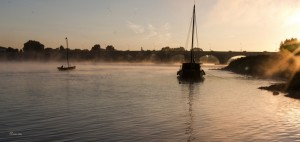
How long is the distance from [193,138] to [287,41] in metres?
124

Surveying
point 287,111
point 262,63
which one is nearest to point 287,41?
point 262,63

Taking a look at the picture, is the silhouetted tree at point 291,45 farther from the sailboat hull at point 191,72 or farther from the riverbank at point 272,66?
the sailboat hull at point 191,72

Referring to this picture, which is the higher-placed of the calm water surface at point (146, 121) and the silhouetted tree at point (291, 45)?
the silhouetted tree at point (291, 45)

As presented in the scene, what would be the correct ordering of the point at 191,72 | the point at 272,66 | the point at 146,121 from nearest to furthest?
the point at 146,121 < the point at 191,72 < the point at 272,66

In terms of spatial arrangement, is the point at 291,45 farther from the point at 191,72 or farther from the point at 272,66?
the point at 191,72

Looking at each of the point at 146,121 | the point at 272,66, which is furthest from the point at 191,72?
the point at 146,121

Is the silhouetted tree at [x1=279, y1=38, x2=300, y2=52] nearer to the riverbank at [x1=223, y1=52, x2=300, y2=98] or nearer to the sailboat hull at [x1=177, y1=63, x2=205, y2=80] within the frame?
the riverbank at [x1=223, y1=52, x2=300, y2=98]

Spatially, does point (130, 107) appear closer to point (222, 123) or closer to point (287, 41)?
point (222, 123)

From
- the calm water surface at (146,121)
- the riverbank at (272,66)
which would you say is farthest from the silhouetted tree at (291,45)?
the calm water surface at (146,121)

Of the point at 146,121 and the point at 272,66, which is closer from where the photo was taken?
the point at 146,121

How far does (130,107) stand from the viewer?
3944cm

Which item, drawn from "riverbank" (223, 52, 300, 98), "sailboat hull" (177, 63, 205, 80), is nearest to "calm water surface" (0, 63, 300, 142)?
"riverbank" (223, 52, 300, 98)

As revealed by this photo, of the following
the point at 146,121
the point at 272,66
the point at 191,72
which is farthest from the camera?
the point at 272,66

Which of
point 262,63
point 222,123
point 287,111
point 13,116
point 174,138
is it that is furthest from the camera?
point 262,63
